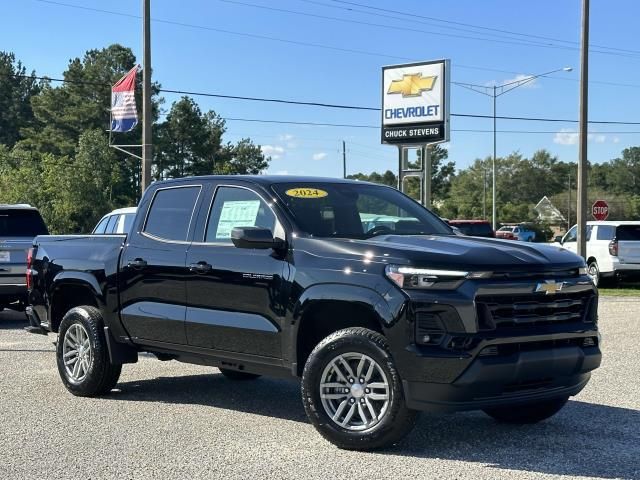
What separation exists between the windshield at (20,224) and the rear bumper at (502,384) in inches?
394

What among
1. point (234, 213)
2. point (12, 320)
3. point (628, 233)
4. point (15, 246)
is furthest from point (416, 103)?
point (234, 213)

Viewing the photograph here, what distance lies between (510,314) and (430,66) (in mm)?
21571

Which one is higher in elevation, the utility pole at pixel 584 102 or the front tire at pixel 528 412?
the utility pole at pixel 584 102

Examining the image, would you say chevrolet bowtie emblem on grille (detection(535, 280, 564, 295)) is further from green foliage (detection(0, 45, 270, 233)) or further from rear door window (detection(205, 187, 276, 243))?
green foliage (detection(0, 45, 270, 233))

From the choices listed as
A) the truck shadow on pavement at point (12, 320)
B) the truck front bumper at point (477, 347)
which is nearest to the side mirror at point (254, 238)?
the truck front bumper at point (477, 347)

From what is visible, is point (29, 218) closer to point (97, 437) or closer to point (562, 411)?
point (97, 437)

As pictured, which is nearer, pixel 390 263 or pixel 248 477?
pixel 248 477

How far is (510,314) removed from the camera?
550cm

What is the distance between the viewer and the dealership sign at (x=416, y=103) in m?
25.6

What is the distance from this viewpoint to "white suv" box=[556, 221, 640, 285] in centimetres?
2239

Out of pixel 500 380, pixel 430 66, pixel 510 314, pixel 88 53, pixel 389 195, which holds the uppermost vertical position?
pixel 88 53

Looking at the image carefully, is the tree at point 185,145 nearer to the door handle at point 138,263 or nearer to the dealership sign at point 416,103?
the dealership sign at point 416,103

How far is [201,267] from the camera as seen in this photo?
6715 mm

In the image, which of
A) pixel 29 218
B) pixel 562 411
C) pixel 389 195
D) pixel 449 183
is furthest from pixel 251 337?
pixel 449 183
